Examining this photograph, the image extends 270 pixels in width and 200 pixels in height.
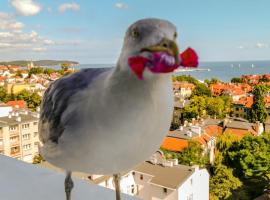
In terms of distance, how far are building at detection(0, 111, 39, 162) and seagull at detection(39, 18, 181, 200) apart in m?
7.09

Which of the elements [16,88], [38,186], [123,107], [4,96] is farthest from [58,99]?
[16,88]

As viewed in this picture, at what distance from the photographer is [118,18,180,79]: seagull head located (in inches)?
12.9

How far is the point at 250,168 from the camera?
274 inches

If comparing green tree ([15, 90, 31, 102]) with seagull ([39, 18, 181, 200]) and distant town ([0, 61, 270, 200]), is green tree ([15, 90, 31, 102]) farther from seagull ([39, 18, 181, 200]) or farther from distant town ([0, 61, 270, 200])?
seagull ([39, 18, 181, 200])

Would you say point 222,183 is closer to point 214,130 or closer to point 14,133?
point 214,130

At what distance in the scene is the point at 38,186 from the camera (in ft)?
2.88

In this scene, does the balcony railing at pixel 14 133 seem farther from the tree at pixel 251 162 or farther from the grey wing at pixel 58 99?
the grey wing at pixel 58 99

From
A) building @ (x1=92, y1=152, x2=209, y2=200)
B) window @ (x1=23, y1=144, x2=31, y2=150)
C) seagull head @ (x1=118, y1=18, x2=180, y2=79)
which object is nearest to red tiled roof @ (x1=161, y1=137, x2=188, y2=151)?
building @ (x1=92, y1=152, x2=209, y2=200)

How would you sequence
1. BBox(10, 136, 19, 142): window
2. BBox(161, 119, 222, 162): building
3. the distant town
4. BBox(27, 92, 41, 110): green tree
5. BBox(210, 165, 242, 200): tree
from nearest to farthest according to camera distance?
the distant town, BBox(210, 165, 242, 200): tree, BBox(161, 119, 222, 162): building, BBox(10, 136, 19, 142): window, BBox(27, 92, 41, 110): green tree

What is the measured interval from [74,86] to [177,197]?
15.4ft

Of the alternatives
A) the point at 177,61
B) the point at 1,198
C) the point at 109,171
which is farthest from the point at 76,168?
the point at 1,198

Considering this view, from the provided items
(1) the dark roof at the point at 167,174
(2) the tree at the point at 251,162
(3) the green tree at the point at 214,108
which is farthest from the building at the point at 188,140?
(3) the green tree at the point at 214,108

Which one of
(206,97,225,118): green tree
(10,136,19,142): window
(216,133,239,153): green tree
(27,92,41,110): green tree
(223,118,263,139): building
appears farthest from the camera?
(206,97,225,118): green tree

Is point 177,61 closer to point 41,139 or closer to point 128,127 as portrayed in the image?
point 128,127
